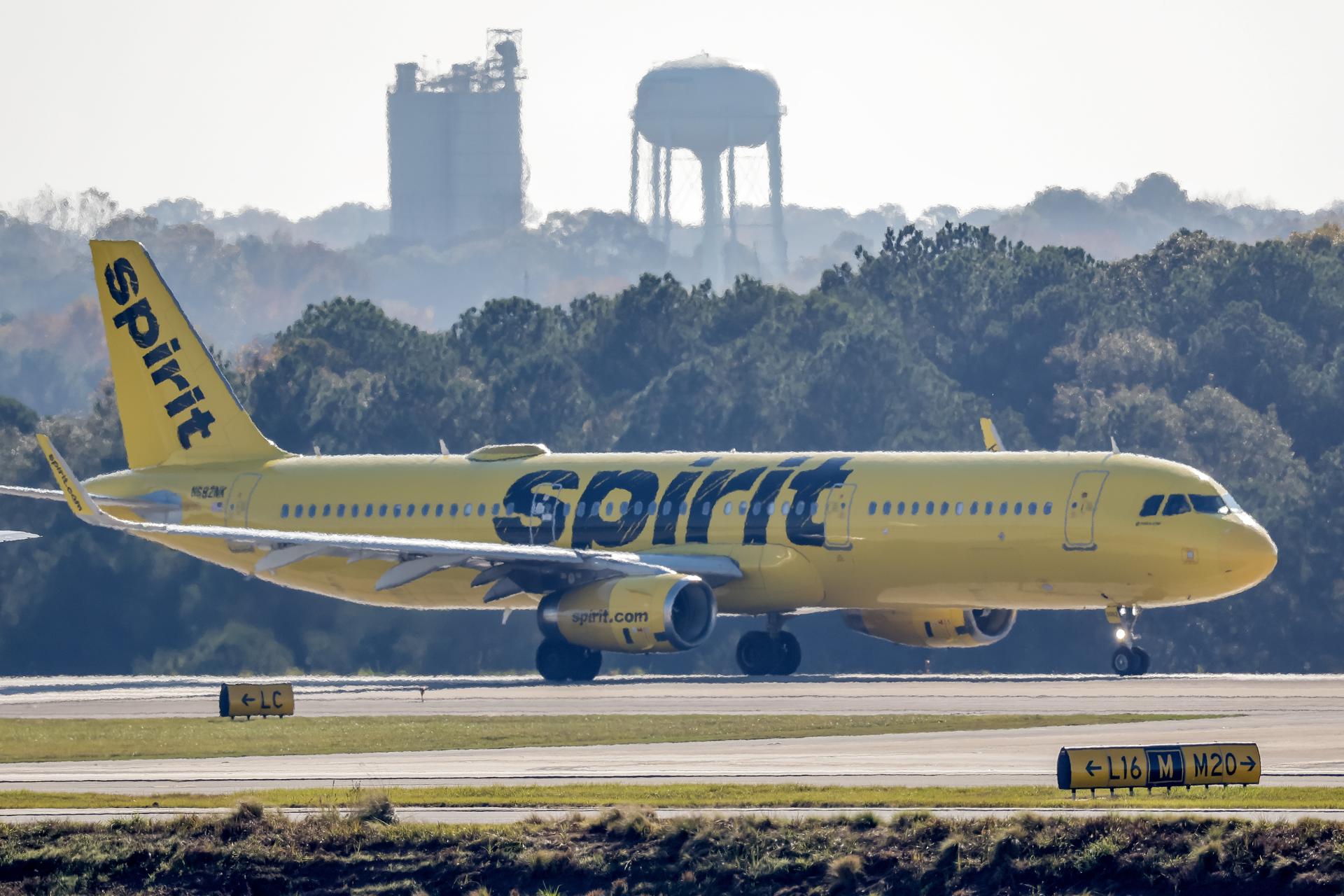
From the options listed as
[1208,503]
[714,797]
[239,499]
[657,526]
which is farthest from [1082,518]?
[714,797]

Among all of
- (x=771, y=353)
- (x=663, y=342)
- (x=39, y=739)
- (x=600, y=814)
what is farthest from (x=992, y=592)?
(x=663, y=342)

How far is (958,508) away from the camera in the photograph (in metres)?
49.7

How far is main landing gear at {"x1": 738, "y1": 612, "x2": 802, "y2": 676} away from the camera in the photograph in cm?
5472

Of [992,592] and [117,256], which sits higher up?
[117,256]

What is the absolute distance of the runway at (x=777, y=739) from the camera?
30.1m

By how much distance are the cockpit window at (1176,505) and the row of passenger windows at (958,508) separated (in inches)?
84.3

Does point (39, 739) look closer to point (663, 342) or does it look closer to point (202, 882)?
point (202, 882)

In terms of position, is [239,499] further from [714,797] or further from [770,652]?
[714,797]

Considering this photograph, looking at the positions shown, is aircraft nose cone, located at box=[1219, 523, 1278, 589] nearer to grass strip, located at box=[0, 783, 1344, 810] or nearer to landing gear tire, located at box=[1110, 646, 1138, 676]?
landing gear tire, located at box=[1110, 646, 1138, 676]

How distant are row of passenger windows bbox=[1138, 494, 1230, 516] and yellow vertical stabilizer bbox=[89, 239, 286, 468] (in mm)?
22336

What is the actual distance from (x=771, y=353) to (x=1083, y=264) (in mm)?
16601

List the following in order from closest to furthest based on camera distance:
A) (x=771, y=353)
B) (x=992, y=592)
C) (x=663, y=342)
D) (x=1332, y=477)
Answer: (x=992, y=592) → (x=1332, y=477) → (x=771, y=353) → (x=663, y=342)

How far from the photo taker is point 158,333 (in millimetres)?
60000

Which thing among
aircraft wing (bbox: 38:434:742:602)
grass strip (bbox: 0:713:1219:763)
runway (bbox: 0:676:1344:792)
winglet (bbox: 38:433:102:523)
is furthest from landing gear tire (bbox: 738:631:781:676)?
winglet (bbox: 38:433:102:523)
